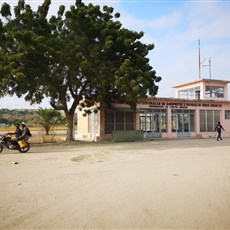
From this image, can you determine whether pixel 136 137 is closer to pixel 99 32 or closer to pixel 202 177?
pixel 99 32

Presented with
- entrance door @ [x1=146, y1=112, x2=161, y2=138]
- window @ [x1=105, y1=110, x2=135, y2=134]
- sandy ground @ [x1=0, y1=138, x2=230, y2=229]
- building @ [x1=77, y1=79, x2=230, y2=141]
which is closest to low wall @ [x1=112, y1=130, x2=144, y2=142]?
building @ [x1=77, y1=79, x2=230, y2=141]

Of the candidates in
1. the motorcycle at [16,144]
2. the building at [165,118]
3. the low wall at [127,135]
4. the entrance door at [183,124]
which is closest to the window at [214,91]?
the building at [165,118]

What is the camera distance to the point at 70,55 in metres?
18.3

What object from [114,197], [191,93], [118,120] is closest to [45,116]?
[118,120]

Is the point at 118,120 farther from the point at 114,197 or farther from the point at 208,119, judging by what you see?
the point at 114,197

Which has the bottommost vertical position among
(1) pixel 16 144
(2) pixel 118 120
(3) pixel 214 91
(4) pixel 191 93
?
(1) pixel 16 144

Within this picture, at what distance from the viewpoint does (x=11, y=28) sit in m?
18.7

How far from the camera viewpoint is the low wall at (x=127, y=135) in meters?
23.4

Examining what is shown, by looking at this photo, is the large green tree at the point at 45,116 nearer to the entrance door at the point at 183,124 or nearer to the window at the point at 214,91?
the entrance door at the point at 183,124

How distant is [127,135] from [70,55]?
28.4 feet

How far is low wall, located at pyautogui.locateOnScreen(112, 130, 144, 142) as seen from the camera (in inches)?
920

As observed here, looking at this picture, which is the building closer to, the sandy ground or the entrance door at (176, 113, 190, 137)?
the entrance door at (176, 113, 190, 137)

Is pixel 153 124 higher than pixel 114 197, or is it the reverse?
pixel 153 124

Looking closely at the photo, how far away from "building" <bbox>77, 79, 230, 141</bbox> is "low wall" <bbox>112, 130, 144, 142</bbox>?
0.28ft
